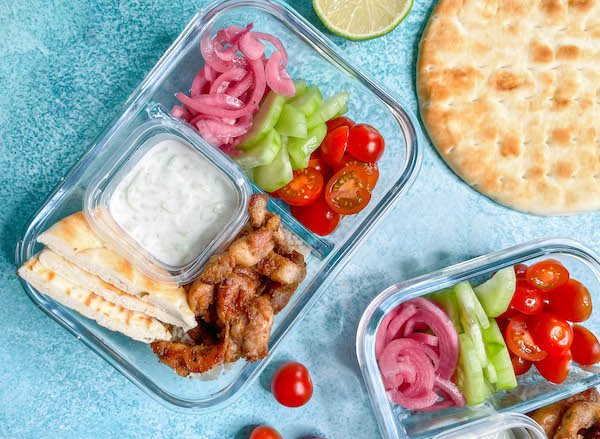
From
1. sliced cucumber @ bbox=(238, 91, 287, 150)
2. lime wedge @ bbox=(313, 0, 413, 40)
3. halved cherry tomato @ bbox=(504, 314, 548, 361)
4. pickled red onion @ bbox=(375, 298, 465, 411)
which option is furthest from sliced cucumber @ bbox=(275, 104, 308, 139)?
halved cherry tomato @ bbox=(504, 314, 548, 361)

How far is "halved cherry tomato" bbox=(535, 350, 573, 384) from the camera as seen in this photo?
7.51 ft

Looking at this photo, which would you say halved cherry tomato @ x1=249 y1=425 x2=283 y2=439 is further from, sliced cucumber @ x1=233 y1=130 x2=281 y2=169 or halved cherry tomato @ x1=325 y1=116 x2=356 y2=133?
halved cherry tomato @ x1=325 y1=116 x2=356 y2=133

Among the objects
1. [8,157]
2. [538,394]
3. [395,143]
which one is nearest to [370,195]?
[395,143]

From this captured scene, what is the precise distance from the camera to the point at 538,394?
7.86 ft

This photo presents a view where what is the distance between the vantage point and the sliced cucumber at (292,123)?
211cm

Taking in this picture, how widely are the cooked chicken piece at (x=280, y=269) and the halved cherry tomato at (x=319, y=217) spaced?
0.26 m

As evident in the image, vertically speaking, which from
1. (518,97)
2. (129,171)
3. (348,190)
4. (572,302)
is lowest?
(129,171)

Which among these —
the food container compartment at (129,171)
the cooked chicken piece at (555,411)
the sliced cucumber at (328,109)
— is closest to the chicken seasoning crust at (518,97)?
the sliced cucumber at (328,109)

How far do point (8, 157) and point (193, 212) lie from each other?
0.88 meters

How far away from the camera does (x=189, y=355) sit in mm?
2080

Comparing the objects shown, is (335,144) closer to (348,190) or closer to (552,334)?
(348,190)

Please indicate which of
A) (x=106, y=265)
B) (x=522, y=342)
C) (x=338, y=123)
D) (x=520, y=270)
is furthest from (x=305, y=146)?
(x=522, y=342)

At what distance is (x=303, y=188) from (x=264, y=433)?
1053 millimetres

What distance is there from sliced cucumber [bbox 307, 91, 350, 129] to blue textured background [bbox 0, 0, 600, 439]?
336 millimetres
